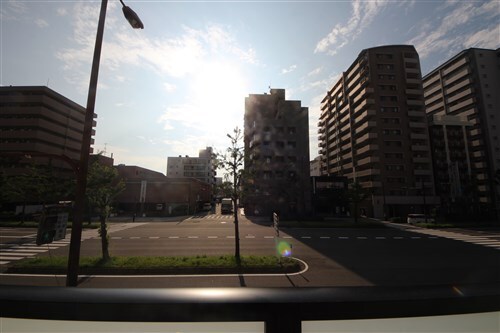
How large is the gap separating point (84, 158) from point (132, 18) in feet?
14.8

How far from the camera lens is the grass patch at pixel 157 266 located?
1298 centimetres

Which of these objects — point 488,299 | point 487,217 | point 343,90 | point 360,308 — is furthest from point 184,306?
point 343,90

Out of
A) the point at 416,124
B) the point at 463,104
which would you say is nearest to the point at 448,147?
the point at 416,124

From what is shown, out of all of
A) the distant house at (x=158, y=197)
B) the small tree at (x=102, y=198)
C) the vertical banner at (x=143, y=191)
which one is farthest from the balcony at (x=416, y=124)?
the small tree at (x=102, y=198)

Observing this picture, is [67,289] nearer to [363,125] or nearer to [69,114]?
[363,125]

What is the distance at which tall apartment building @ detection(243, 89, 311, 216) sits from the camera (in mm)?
54156

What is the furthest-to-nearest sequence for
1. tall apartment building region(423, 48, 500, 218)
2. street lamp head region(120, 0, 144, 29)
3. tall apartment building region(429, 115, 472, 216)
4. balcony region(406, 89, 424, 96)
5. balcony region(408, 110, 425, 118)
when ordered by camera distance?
tall apartment building region(423, 48, 500, 218) → tall apartment building region(429, 115, 472, 216) → balcony region(406, 89, 424, 96) → balcony region(408, 110, 425, 118) → street lamp head region(120, 0, 144, 29)

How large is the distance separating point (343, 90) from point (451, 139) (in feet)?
101

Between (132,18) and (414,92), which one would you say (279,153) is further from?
(132,18)

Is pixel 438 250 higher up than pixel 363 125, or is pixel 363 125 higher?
pixel 363 125

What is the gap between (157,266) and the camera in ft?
43.0

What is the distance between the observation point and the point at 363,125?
200 ft

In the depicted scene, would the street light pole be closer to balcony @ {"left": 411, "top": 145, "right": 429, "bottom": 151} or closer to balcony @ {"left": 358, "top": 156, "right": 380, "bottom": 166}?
balcony @ {"left": 358, "top": 156, "right": 380, "bottom": 166}

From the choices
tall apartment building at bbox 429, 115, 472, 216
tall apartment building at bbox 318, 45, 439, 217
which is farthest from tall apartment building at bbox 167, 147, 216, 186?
tall apartment building at bbox 429, 115, 472, 216
